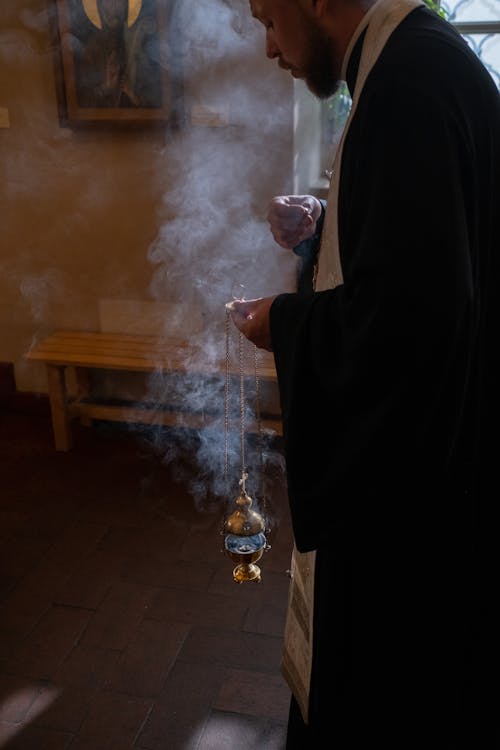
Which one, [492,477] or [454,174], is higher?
[454,174]

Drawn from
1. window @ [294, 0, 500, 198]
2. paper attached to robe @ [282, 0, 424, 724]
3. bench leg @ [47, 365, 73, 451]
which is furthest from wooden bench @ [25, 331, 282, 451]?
paper attached to robe @ [282, 0, 424, 724]

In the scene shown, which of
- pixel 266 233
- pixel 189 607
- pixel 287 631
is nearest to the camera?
pixel 287 631

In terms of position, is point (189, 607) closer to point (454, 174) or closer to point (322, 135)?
point (454, 174)

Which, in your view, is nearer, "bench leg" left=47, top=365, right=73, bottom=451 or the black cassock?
the black cassock

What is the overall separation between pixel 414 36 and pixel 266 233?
2.68 meters

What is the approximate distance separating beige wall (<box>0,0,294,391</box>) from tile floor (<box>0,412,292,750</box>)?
0.94 meters

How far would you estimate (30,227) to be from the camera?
4.24m

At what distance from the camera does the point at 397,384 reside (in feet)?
3.77

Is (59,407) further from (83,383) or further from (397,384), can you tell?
(397,384)

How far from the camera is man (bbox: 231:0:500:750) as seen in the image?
109 centimetres

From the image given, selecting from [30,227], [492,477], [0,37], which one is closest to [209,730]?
[492,477]

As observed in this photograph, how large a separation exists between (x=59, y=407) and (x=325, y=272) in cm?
291

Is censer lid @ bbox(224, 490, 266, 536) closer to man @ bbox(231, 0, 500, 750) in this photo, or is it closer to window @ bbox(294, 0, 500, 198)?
man @ bbox(231, 0, 500, 750)

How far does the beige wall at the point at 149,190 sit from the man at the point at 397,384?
2298 millimetres
